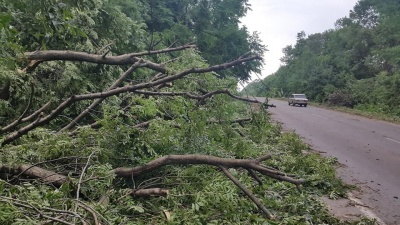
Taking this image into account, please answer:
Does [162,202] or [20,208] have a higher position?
[20,208]

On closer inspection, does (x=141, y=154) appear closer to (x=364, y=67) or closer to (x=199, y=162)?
(x=199, y=162)

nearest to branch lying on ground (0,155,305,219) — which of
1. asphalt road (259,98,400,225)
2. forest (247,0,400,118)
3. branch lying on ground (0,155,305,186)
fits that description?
branch lying on ground (0,155,305,186)

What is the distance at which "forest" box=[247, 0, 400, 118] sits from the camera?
2675 centimetres

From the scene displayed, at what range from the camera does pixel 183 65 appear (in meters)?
5.28

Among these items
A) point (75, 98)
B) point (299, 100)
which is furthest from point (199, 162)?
point (299, 100)

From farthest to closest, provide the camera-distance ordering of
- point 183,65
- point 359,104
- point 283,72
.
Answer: point 283,72
point 359,104
point 183,65

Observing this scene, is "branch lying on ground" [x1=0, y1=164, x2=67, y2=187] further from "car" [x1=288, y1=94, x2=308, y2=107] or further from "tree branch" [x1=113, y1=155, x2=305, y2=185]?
"car" [x1=288, y1=94, x2=308, y2=107]

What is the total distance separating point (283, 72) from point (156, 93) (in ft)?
227

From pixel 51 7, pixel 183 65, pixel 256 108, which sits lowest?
pixel 256 108

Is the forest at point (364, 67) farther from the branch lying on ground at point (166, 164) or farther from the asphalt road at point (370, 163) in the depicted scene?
the branch lying on ground at point (166, 164)

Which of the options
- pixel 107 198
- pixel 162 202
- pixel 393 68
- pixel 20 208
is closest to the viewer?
pixel 20 208

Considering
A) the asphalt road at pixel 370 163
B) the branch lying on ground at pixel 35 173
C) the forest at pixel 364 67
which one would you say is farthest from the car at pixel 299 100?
the branch lying on ground at pixel 35 173

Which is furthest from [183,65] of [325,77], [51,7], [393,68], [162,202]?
[325,77]

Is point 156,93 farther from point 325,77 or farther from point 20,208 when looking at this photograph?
point 325,77
